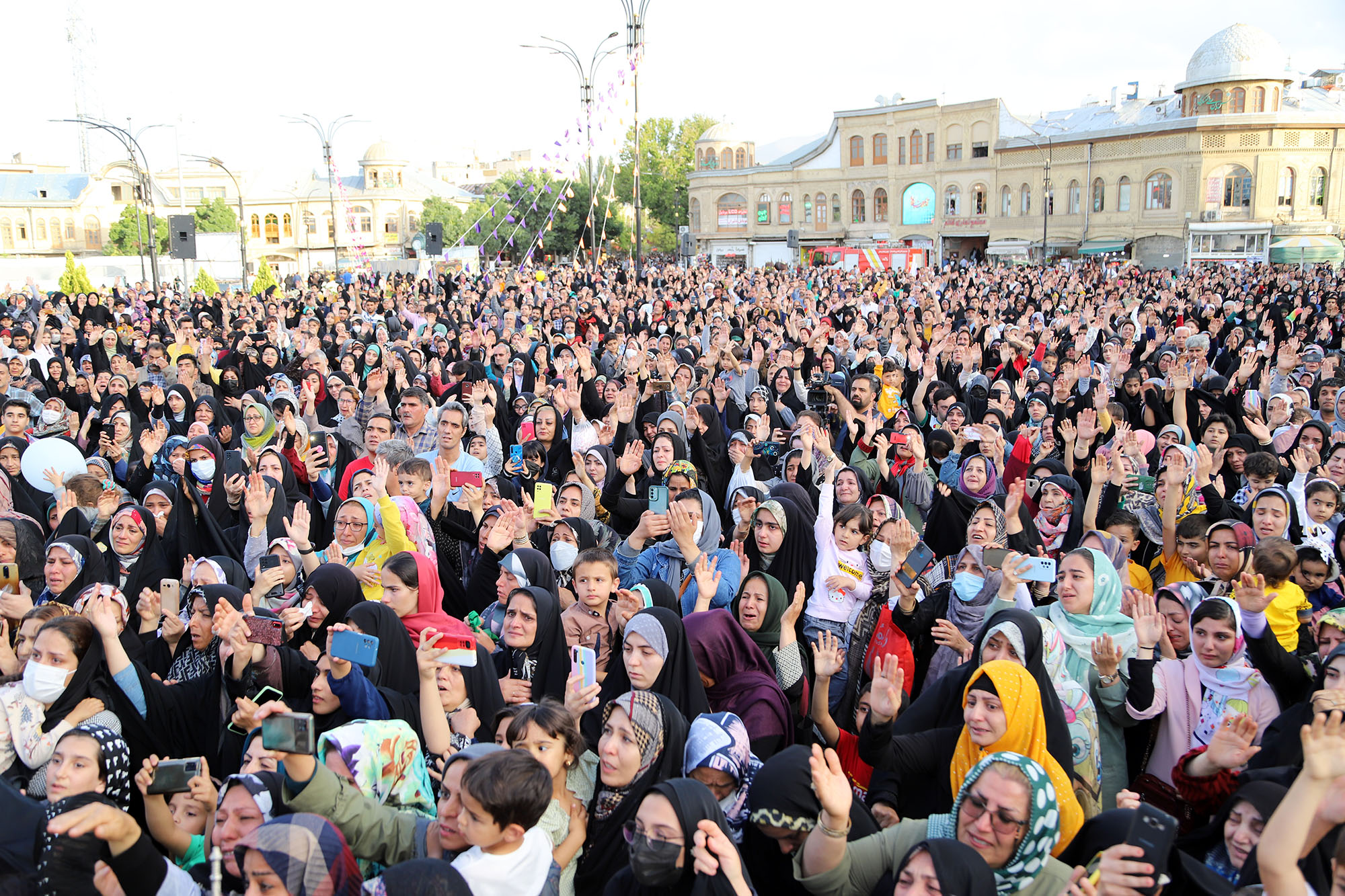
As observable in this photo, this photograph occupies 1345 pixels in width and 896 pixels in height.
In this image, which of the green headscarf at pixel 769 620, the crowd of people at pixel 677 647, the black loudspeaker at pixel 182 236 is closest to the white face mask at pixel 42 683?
the crowd of people at pixel 677 647

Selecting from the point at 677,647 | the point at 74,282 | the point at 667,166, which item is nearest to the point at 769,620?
the point at 677,647

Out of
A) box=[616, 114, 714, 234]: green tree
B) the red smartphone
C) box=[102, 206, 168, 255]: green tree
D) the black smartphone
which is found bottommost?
the black smartphone

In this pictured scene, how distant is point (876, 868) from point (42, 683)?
2.57 meters

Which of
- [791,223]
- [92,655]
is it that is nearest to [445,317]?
[92,655]

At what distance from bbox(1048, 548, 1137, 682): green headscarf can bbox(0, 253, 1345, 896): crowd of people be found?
19 mm

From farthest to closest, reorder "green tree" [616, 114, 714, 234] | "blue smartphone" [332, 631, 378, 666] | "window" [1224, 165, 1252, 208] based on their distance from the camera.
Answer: "green tree" [616, 114, 714, 234] < "window" [1224, 165, 1252, 208] < "blue smartphone" [332, 631, 378, 666]

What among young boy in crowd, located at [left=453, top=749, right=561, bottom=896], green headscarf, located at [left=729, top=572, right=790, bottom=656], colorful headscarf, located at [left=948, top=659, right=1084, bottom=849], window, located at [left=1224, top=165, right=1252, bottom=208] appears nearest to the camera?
young boy in crowd, located at [left=453, top=749, right=561, bottom=896]

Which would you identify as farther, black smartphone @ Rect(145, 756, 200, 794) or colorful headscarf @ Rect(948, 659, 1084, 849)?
colorful headscarf @ Rect(948, 659, 1084, 849)

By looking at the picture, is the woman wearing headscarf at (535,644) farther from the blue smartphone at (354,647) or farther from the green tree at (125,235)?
the green tree at (125,235)

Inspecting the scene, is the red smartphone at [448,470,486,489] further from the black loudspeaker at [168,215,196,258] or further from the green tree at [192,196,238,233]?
the green tree at [192,196,238,233]

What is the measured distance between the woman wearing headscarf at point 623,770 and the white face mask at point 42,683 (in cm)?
175

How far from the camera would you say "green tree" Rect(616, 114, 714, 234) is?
58.8 metres

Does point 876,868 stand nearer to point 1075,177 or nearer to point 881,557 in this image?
point 881,557

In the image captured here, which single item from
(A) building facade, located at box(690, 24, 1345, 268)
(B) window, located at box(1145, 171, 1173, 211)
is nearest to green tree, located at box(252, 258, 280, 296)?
(A) building facade, located at box(690, 24, 1345, 268)
